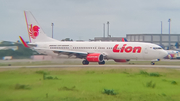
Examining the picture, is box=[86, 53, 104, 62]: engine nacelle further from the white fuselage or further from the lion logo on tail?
the lion logo on tail

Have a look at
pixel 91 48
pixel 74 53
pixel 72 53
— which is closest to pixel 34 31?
pixel 72 53

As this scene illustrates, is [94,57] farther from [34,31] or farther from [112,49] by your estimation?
[34,31]

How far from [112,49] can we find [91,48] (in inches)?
148

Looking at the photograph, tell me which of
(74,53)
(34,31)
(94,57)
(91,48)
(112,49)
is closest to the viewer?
(94,57)

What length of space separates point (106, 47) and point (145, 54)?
20.4 feet

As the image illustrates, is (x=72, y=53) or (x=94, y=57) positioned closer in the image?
(x=94, y=57)

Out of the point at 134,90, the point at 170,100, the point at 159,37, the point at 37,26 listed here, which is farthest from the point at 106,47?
the point at 159,37

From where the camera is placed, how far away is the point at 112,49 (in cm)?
4006

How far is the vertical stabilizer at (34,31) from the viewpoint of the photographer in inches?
1810

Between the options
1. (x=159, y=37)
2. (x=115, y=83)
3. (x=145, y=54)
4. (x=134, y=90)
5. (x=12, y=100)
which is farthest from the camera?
(x=159, y=37)

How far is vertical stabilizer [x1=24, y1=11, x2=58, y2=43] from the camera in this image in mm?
45969

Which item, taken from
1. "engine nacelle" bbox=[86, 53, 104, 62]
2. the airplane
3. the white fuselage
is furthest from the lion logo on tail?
"engine nacelle" bbox=[86, 53, 104, 62]

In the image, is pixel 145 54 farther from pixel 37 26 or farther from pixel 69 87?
pixel 69 87

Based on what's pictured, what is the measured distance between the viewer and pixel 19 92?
1494 cm
